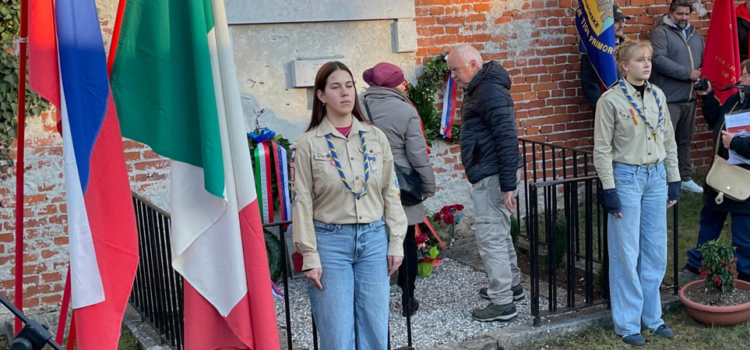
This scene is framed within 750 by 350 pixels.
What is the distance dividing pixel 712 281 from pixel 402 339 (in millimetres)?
2111

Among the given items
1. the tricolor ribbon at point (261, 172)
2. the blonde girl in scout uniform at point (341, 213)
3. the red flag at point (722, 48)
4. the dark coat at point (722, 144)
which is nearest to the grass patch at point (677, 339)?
the dark coat at point (722, 144)

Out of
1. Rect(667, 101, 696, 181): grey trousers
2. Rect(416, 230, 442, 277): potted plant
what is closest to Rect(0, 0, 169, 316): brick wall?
Rect(416, 230, 442, 277): potted plant

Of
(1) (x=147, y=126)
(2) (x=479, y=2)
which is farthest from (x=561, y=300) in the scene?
(1) (x=147, y=126)

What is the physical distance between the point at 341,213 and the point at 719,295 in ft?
9.61

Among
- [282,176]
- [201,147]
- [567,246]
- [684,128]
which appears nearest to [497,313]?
[567,246]

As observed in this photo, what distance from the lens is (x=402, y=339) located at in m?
5.50

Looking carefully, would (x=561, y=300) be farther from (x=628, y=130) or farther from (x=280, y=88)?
(x=280, y=88)

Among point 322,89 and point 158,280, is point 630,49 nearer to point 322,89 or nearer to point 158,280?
point 322,89

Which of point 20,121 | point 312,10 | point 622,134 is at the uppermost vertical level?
point 312,10

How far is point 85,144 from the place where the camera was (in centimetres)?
340

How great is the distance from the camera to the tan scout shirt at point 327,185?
404 centimetres

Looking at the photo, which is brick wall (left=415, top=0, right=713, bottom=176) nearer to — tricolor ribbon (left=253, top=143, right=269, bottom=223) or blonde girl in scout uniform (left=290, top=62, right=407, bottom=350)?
tricolor ribbon (left=253, top=143, right=269, bottom=223)

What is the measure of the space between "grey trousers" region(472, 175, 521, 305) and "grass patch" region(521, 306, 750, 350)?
472mm

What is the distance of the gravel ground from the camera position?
5.54 m
